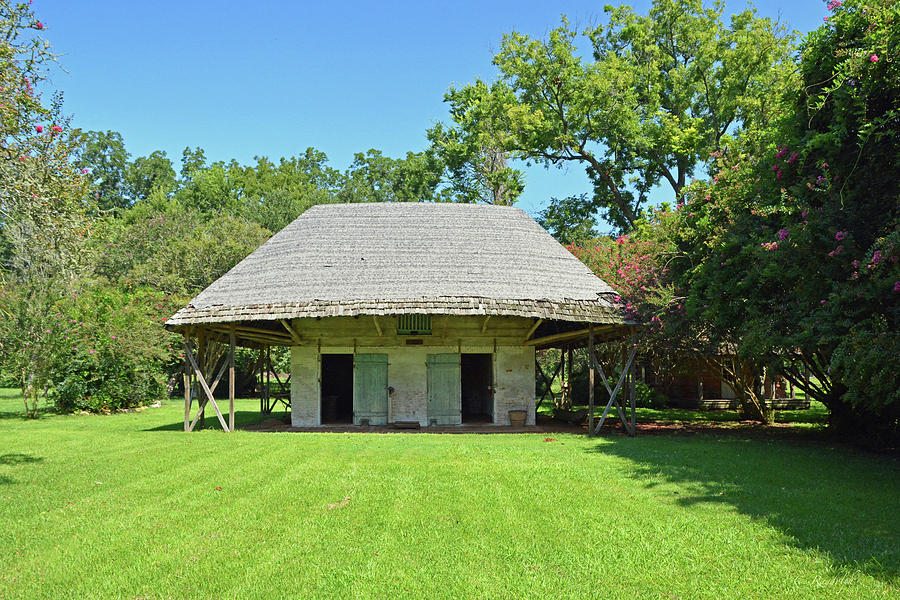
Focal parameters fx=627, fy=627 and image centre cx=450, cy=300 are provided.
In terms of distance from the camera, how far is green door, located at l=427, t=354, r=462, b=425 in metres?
16.7

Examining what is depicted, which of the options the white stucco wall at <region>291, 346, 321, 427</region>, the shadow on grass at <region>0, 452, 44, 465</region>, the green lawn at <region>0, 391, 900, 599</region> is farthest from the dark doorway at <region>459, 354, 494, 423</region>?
the shadow on grass at <region>0, 452, 44, 465</region>

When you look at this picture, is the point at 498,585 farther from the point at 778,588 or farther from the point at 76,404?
the point at 76,404

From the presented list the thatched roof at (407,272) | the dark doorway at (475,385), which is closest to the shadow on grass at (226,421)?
the thatched roof at (407,272)

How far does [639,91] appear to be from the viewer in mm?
32031

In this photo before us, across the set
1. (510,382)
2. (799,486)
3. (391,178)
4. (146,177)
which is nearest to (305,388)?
(510,382)

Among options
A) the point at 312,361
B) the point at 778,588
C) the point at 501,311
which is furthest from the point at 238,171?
the point at 778,588

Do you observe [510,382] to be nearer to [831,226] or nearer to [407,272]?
[407,272]

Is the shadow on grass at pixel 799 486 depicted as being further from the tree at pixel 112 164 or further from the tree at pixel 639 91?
the tree at pixel 112 164

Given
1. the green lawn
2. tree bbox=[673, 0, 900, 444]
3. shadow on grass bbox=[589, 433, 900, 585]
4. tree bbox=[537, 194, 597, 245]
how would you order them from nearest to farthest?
the green lawn < shadow on grass bbox=[589, 433, 900, 585] < tree bbox=[673, 0, 900, 444] < tree bbox=[537, 194, 597, 245]

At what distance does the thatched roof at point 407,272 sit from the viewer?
14281 mm

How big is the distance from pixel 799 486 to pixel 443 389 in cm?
951

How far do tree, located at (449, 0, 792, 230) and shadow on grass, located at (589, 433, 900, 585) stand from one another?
61.5ft

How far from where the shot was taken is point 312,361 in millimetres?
16688

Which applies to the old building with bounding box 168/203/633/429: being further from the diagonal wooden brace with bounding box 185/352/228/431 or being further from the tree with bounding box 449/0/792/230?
the tree with bounding box 449/0/792/230
